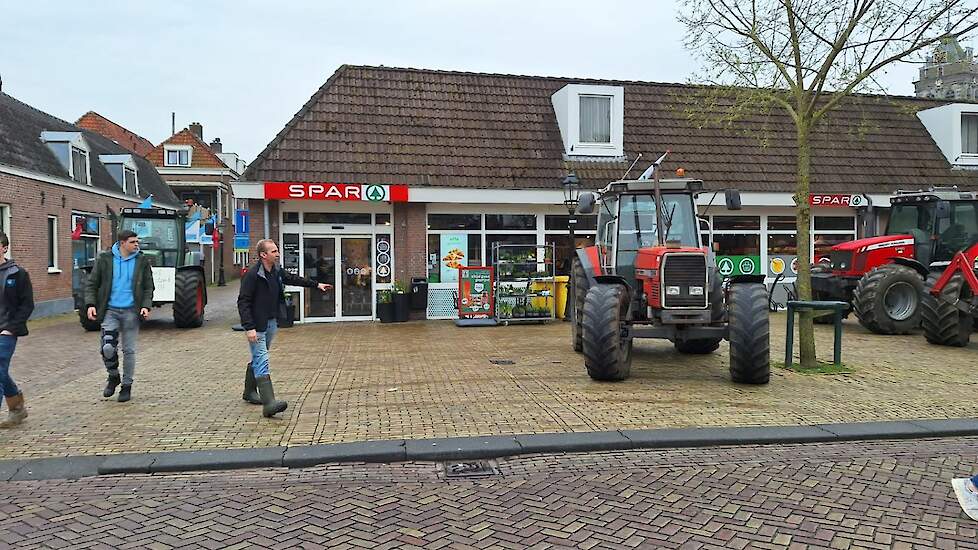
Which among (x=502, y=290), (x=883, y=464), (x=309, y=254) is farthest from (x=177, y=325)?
(x=883, y=464)

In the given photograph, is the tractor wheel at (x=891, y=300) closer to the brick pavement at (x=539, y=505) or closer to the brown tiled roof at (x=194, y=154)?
the brick pavement at (x=539, y=505)

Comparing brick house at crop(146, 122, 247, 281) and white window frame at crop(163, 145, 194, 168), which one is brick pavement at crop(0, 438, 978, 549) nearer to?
brick house at crop(146, 122, 247, 281)

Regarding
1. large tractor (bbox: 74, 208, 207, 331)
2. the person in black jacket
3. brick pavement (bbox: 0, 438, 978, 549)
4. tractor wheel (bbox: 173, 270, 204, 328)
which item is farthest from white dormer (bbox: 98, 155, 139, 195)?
brick pavement (bbox: 0, 438, 978, 549)

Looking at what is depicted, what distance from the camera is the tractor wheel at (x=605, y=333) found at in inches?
327

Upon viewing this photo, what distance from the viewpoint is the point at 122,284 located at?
25.8ft

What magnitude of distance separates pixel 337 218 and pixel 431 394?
30.6ft

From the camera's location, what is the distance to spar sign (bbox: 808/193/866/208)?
60.1 feet

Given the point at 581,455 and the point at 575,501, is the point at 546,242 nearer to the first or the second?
the point at 581,455

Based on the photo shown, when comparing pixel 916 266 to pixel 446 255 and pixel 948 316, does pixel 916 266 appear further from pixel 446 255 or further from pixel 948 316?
pixel 446 255

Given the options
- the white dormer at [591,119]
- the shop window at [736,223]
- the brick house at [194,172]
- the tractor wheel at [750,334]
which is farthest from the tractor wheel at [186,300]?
the brick house at [194,172]

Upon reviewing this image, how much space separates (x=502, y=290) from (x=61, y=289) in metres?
14.5

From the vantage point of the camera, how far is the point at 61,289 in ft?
71.0

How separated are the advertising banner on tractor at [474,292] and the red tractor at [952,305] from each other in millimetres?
8514

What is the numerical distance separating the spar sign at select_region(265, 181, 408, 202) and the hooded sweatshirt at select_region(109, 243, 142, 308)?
765 centimetres
